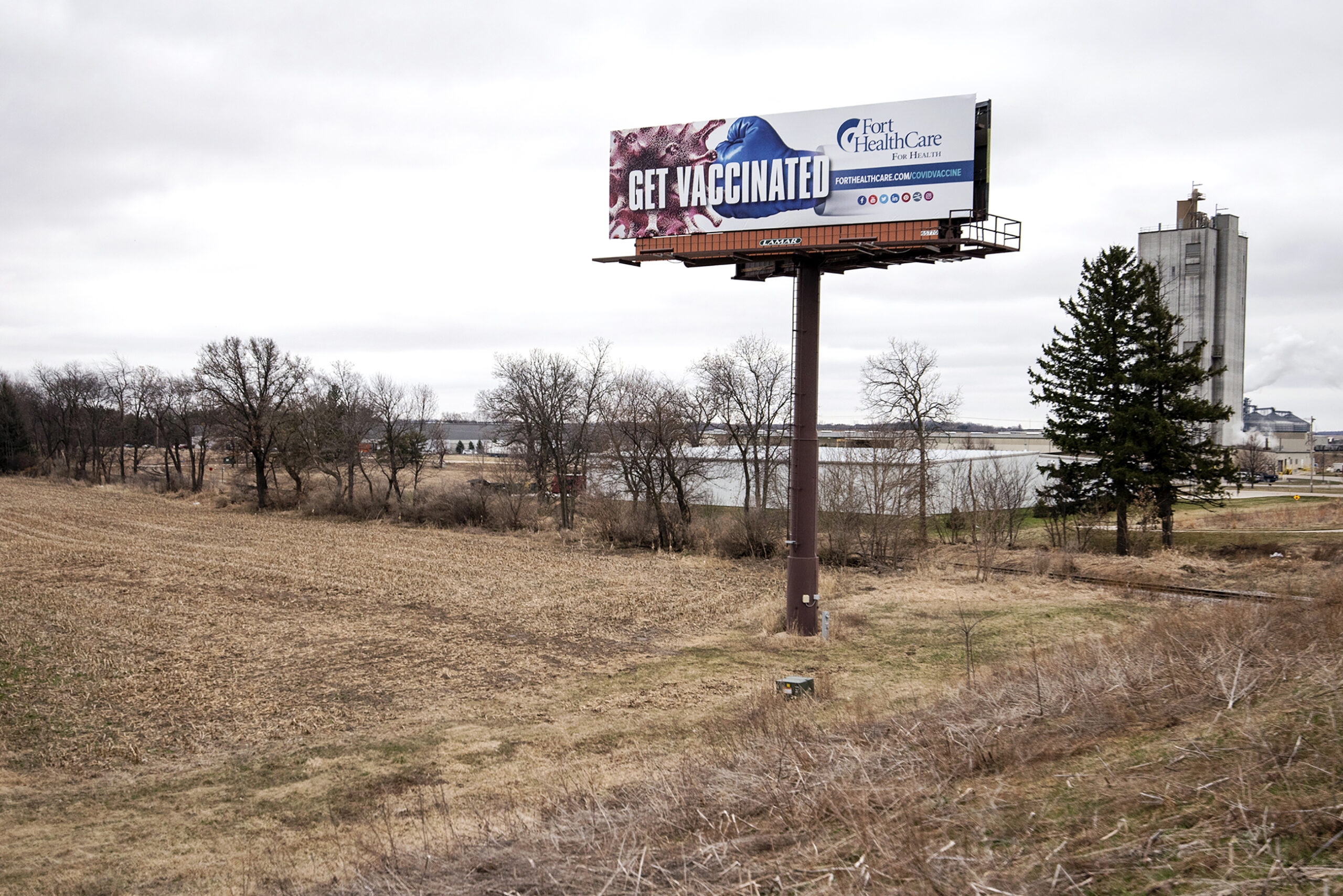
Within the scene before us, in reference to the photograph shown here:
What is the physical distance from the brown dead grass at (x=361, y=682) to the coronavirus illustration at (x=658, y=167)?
1034cm

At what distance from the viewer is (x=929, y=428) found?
4662 cm

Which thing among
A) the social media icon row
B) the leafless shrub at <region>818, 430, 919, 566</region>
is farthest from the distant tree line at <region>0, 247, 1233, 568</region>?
the social media icon row

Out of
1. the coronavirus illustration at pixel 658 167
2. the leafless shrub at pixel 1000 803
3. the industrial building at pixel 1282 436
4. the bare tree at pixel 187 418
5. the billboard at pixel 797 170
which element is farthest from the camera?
the industrial building at pixel 1282 436

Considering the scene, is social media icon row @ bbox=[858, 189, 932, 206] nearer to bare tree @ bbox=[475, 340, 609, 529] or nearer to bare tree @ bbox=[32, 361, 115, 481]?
bare tree @ bbox=[475, 340, 609, 529]

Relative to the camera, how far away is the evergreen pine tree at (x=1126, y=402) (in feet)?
121

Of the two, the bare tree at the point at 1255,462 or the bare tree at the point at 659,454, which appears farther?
the bare tree at the point at 1255,462

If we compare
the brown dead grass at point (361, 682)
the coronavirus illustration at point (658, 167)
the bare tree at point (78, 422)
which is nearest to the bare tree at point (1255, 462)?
the brown dead grass at point (361, 682)

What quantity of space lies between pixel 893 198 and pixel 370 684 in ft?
50.9

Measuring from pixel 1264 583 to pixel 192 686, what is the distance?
2879cm

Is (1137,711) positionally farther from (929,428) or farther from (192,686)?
(929,428)

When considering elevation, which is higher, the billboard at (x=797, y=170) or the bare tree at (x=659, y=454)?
the billboard at (x=797, y=170)

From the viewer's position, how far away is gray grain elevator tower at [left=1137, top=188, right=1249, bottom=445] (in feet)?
258

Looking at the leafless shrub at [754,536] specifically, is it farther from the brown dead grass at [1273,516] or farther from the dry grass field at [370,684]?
the brown dead grass at [1273,516]

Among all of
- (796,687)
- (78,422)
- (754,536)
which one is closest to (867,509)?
(754,536)
